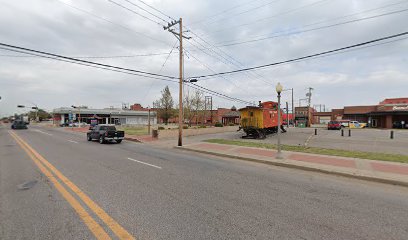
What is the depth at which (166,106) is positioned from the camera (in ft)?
229

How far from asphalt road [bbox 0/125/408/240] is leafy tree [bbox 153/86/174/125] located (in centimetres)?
6159

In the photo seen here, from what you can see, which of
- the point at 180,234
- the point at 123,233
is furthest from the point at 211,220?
the point at 123,233

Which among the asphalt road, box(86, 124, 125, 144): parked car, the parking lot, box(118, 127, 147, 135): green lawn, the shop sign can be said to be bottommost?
box(118, 127, 147, 135): green lawn

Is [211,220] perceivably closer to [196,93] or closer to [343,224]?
[343,224]

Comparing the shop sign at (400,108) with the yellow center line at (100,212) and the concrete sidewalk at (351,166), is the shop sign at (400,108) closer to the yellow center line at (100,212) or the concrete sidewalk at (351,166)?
the concrete sidewalk at (351,166)

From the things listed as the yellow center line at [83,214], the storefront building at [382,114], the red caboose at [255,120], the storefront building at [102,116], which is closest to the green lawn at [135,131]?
Result: the red caboose at [255,120]

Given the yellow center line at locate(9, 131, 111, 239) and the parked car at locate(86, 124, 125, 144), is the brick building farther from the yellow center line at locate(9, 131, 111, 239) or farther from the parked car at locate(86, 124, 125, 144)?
the yellow center line at locate(9, 131, 111, 239)

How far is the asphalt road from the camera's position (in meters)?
3.75

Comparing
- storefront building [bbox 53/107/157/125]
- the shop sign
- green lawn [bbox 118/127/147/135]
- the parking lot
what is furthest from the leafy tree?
the shop sign

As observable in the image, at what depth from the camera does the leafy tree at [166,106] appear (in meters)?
69.4

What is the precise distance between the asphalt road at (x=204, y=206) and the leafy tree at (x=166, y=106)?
6159 centimetres

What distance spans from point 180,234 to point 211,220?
764 mm

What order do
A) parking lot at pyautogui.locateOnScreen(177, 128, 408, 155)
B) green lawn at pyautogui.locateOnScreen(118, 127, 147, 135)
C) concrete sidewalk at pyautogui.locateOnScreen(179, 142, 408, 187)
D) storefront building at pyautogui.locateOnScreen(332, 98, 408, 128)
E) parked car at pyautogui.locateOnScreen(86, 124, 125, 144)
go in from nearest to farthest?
concrete sidewalk at pyautogui.locateOnScreen(179, 142, 408, 187)
parking lot at pyautogui.locateOnScreen(177, 128, 408, 155)
parked car at pyautogui.locateOnScreen(86, 124, 125, 144)
green lawn at pyautogui.locateOnScreen(118, 127, 147, 135)
storefront building at pyautogui.locateOnScreen(332, 98, 408, 128)

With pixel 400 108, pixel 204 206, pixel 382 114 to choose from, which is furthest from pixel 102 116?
pixel 400 108
